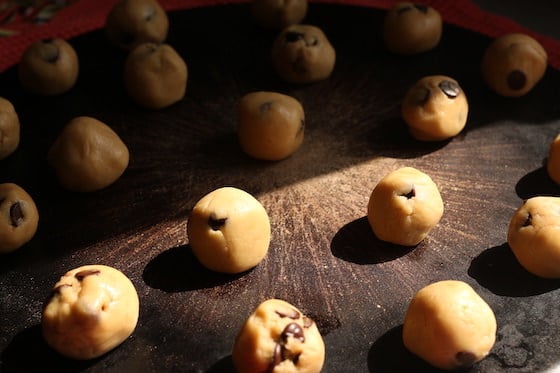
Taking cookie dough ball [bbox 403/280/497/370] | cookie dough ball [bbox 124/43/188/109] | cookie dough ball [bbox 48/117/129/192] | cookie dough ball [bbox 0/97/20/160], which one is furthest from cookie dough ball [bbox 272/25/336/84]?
cookie dough ball [bbox 403/280/497/370]

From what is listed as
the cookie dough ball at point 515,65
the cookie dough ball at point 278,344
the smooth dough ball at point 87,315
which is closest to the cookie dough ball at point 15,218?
the smooth dough ball at point 87,315

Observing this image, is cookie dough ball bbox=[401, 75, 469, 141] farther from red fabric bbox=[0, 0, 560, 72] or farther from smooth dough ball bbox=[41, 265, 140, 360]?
smooth dough ball bbox=[41, 265, 140, 360]

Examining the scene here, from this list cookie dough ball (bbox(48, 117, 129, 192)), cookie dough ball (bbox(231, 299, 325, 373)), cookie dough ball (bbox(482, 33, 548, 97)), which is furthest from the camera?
cookie dough ball (bbox(482, 33, 548, 97))

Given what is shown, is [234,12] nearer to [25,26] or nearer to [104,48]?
[104,48]

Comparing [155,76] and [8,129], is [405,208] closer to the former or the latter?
[155,76]

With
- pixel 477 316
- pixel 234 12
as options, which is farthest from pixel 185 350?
pixel 234 12

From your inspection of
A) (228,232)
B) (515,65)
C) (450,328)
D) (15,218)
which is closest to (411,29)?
(515,65)
